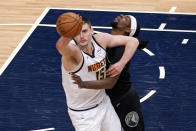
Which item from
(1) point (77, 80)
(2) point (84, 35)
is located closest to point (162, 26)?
(2) point (84, 35)

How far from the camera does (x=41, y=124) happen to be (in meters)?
9.14

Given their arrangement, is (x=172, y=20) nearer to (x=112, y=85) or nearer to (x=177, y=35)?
(x=177, y=35)

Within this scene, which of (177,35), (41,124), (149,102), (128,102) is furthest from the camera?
(177,35)

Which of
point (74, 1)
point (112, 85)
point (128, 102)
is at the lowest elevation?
point (74, 1)

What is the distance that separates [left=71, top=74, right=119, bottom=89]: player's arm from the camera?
254 inches

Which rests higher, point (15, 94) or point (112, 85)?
point (112, 85)

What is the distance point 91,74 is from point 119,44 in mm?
560

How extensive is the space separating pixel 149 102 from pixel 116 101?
235 cm

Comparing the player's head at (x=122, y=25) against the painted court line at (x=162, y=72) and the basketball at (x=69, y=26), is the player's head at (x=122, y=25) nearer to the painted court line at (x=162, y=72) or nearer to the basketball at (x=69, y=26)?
the basketball at (x=69, y=26)

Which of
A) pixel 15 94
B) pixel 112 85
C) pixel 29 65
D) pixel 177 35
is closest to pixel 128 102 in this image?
pixel 112 85

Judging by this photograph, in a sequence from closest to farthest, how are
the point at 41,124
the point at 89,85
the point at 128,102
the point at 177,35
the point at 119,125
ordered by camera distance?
the point at 89,85 < the point at 119,125 < the point at 128,102 < the point at 41,124 < the point at 177,35

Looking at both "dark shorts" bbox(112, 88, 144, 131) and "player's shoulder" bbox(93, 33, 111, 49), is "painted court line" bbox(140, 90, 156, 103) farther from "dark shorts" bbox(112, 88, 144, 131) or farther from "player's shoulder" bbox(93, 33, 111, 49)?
"player's shoulder" bbox(93, 33, 111, 49)

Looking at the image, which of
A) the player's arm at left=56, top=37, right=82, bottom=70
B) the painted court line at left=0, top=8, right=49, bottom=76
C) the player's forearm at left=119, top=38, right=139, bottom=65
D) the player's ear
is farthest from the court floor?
the player's arm at left=56, top=37, right=82, bottom=70

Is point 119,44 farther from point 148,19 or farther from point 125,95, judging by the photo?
point 148,19
